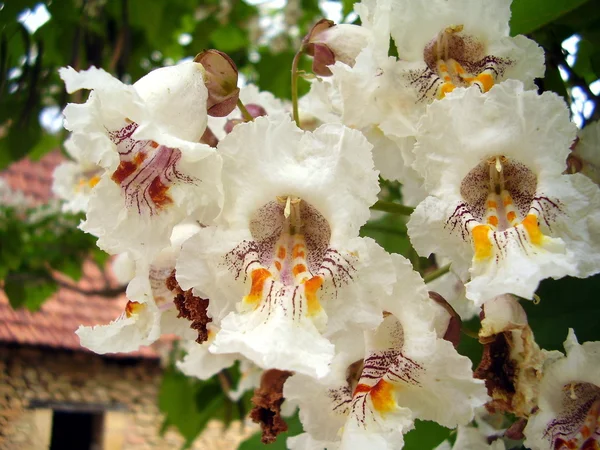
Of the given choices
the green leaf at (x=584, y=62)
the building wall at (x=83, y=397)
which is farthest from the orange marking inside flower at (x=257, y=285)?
the building wall at (x=83, y=397)

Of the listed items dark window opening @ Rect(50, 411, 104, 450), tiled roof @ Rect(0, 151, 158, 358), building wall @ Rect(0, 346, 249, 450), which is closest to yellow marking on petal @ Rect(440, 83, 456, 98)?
tiled roof @ Rect(0, 151, 158, 358)

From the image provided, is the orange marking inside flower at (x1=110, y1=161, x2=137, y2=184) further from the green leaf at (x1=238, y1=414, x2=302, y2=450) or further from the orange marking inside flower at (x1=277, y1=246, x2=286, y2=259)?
the green leaf at (x1=238, y1=414, x2=302, y2=450)

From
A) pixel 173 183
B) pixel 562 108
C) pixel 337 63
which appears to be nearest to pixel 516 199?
pixel 562 108

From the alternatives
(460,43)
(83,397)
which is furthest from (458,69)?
(83,397)

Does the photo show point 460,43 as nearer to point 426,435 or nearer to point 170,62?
point 426,435

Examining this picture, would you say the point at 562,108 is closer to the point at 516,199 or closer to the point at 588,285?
the point at 516,199

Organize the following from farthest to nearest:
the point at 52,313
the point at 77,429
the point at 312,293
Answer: the point at 77,429 < the point at 52,313 < the point at 312,293
